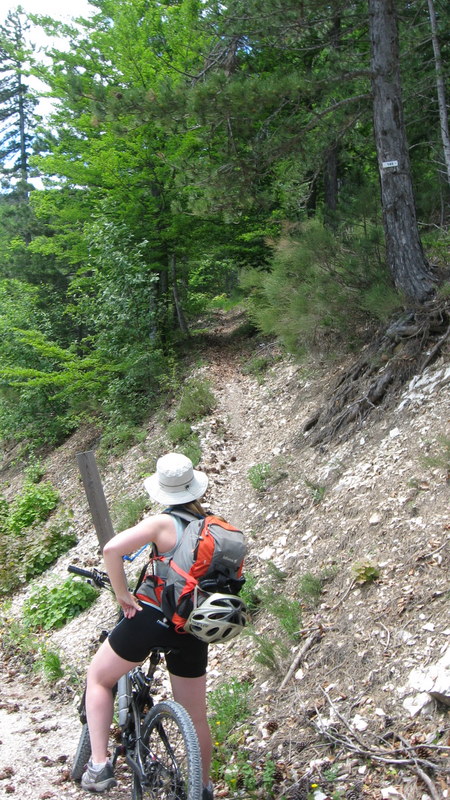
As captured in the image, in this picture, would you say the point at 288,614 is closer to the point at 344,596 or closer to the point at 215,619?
the point at 344,596

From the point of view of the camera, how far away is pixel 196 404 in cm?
1238

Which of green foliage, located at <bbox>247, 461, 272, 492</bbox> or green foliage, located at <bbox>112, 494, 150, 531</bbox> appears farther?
green foliage, located at <bbox>112, 494, 150, 531</bbox>

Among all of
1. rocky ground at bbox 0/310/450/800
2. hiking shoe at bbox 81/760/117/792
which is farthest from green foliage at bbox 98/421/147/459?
hiking shoe at bbox 81/760/117/792

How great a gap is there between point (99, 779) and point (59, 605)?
5715mm

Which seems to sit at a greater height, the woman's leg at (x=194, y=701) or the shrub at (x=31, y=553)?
the woman's leg at (x=194, y=701)

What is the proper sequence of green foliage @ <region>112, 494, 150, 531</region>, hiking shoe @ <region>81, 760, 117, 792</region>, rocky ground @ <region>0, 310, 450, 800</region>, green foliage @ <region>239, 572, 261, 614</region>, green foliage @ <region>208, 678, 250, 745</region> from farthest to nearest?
green foliage @ <region>112, 494, 150, 531</region>
green foliage @ <region>239, 572, 261, 614</region>
green foliage @ <region>208, 678, 250, 745</region>
rocky ground @ <region>0, 310, 450, 800</region>
hiking shoe @ <region>81, 760, 117, 792</region>

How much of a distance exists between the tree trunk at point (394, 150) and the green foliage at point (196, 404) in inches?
209

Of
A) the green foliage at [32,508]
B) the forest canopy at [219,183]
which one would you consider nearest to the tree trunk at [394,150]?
the forest canopy at [219,183]

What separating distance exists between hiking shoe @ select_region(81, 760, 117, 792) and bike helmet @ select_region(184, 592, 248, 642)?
0.94 metres

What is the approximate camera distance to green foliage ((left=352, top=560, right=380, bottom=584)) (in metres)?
5.11

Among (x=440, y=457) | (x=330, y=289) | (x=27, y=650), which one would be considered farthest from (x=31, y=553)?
(x=440, y=457)

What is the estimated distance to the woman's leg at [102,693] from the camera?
12.2 feet

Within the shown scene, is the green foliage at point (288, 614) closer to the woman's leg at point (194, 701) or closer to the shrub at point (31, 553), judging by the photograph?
the woman's leg at point (194, 701)

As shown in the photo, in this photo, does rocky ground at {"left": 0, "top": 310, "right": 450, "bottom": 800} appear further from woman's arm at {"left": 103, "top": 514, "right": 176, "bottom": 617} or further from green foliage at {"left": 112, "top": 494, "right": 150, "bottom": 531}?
woman's arm at {"left": 103, "top": 514, "right": 176, "bottom": 617}
